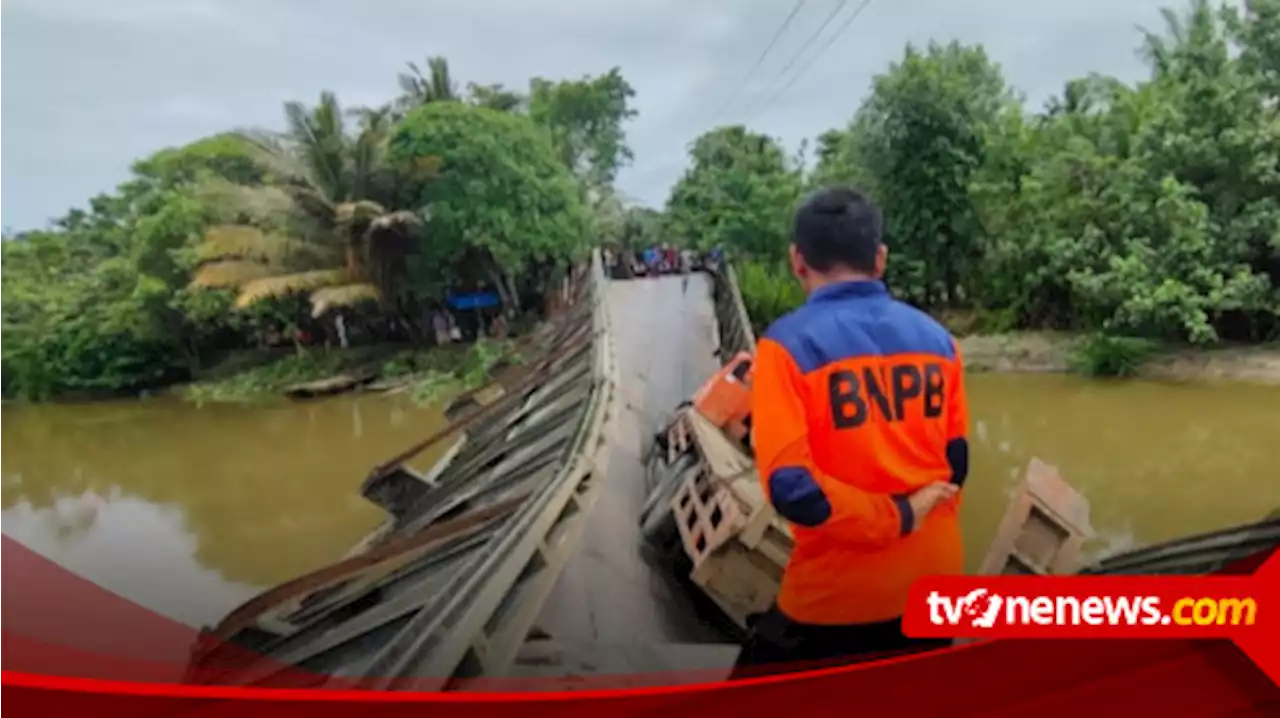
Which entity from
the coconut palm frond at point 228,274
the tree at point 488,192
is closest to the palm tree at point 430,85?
the tree at point 488,192

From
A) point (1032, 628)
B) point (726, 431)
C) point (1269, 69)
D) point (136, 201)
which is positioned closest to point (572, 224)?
point (726, 431)

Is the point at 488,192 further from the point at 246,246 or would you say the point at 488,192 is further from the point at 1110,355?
the point at 1110,355

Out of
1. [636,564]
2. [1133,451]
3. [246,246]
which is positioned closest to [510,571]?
[636,564]

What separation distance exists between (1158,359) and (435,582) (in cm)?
98

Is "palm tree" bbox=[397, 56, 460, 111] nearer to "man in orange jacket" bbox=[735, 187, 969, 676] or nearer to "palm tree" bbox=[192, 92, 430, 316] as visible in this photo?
"palm tree" bbox=[192, 92, 430, 316]

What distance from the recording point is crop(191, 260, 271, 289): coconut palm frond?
123cm

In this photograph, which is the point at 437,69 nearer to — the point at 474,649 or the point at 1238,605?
the point at 474,649

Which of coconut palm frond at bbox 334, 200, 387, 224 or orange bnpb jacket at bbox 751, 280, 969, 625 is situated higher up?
coconut palm frond at bbox 334, 200, 387, 224

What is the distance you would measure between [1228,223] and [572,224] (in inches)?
32.2

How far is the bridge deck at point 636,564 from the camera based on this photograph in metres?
1.41

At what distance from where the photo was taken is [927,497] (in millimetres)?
1276

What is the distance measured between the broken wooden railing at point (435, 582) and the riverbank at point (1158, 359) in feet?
1.73

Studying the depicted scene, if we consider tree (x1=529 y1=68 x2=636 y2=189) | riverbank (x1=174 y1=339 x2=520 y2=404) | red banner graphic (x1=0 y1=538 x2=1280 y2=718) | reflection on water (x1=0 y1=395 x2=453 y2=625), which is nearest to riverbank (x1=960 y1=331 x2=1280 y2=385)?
red banner graphic (x1=0 y1=538 x2=1280 y2=718)

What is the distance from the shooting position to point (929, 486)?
127cm
